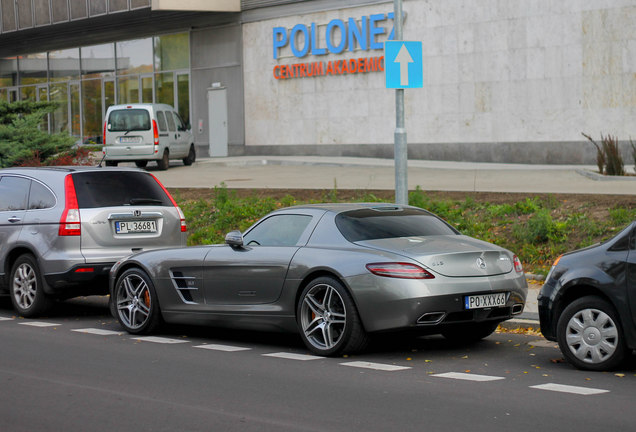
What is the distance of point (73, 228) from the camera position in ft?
38.2

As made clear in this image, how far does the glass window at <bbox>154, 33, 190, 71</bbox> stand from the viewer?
131 feet

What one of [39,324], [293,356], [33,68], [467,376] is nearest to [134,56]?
[33,68]

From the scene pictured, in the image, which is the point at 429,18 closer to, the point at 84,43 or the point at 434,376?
the point at 84,43

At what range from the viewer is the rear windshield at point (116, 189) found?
12.0 m

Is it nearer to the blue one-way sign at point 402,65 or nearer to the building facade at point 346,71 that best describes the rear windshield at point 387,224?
the blue one-way sign at point 402,65

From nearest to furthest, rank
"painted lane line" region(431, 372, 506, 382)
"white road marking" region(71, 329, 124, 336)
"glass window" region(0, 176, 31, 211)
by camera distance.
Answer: "painted lane line" region(431, 372, 506, 382)
"white road marking" region(71, 329, 124, 336)
"glass window" region(0, 176, 31, 211)

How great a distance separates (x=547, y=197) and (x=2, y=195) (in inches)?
329

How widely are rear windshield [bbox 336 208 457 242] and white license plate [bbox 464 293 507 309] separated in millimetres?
953

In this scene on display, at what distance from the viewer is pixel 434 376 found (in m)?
7.99

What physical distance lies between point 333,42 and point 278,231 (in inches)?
978

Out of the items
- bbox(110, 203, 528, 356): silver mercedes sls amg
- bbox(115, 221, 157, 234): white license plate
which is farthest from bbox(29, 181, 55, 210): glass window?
bbox(110, 203, 528, 356): silver mercedes sls amg

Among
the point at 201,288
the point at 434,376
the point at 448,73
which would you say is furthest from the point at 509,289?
the point at 448,73

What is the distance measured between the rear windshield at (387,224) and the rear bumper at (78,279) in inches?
137

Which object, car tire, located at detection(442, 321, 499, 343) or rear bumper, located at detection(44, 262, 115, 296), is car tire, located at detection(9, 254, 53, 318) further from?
car tire, located at detection(442, 321, 499, 343)
